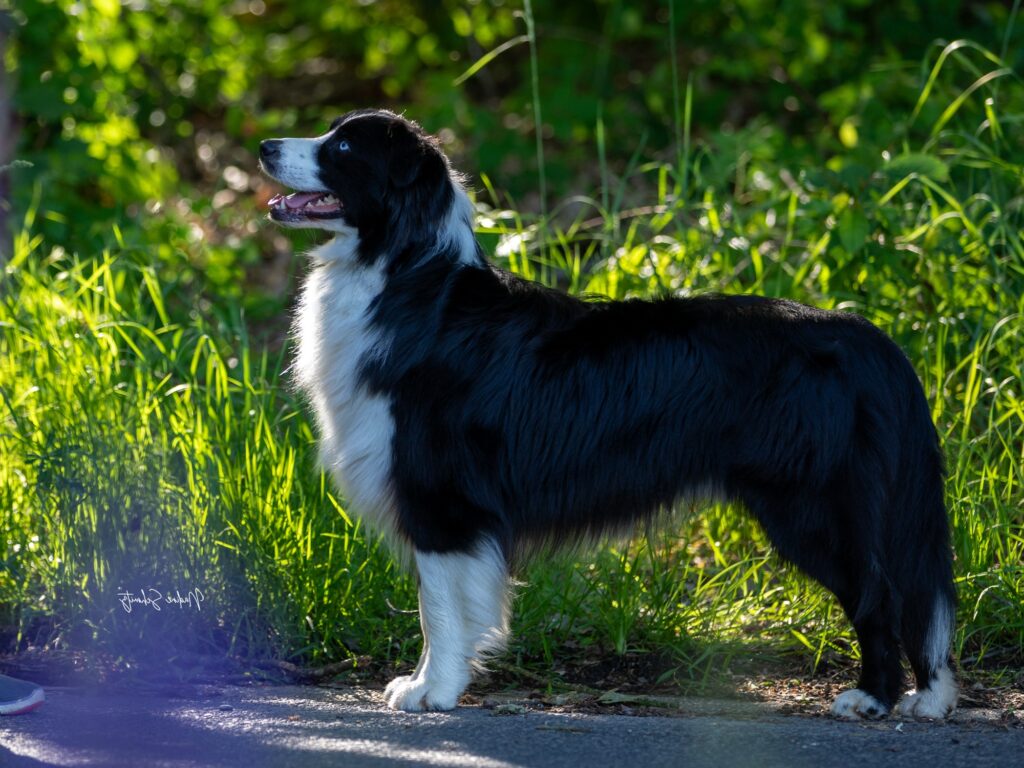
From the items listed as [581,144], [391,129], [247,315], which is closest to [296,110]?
[581,144]

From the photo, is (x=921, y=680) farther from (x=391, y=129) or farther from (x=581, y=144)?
(x=581, y=144)

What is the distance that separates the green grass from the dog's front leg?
0.50 meters

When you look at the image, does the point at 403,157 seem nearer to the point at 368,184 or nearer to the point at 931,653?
the point at 368,184

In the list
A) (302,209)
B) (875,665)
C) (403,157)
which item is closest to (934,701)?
(875,665)

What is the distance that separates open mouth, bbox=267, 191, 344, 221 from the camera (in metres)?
3.39

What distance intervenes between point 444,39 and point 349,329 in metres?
5.11

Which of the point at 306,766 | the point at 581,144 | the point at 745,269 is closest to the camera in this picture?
the point at 306,766

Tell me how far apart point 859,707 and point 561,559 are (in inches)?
36.3

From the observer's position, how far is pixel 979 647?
12.5 ft

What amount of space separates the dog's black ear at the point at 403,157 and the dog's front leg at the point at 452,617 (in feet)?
3.25

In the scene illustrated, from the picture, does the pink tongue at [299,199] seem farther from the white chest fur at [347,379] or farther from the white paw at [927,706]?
the white paw at [927,706]

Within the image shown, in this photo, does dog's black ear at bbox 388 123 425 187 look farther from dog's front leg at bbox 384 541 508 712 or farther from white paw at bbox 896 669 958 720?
white paw at bbox 896 669 958 720

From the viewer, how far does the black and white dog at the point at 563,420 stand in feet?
10.5

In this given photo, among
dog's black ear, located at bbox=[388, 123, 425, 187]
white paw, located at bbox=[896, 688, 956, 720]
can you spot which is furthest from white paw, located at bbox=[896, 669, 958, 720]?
dog's black ear, located at bbox=[388, 123, 425, 187]
